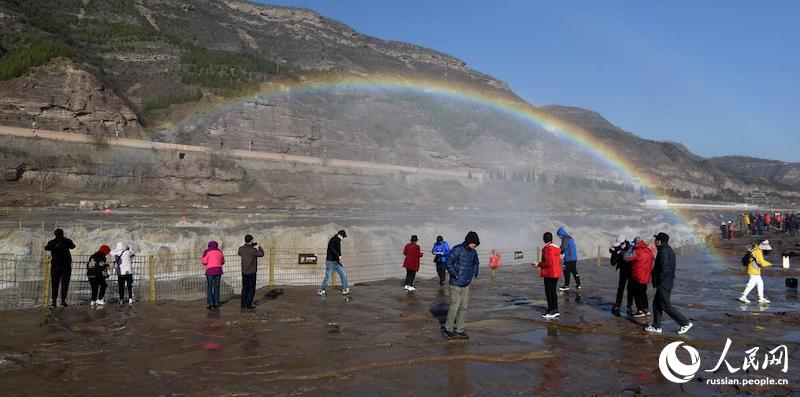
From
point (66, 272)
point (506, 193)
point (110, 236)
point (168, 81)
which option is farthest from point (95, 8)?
point (66, 272)

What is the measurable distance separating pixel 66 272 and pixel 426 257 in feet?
60.3

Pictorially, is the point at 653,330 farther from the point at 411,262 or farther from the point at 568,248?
the point at 411,262

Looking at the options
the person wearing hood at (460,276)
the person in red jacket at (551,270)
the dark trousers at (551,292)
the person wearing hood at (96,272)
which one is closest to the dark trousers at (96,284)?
the person wearing hood at (96,272)

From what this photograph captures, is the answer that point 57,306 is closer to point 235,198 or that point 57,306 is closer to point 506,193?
point 235,198

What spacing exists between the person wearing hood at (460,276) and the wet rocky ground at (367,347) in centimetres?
29

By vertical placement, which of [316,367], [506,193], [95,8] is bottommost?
[316,367]

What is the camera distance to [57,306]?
12945 mm

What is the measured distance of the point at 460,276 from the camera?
31.6ft

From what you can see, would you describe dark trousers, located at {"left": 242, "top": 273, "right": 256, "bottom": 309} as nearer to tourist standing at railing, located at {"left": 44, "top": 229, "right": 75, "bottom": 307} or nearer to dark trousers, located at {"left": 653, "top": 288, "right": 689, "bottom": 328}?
tourist standing at railing, located at {"left": 44, "top": 229, "right": 75, "bottom": 307}

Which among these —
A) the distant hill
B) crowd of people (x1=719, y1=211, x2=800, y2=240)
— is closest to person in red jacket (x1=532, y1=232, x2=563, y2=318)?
crowd of people (x1=719, y1=211, x2=800, y2=240)

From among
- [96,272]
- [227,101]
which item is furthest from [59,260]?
[227,101]

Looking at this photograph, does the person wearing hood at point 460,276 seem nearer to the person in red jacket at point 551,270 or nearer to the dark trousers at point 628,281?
the person in red jacket at point 551,270

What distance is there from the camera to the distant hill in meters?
65.1

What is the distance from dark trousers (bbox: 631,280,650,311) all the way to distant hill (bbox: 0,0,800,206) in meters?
53.3
